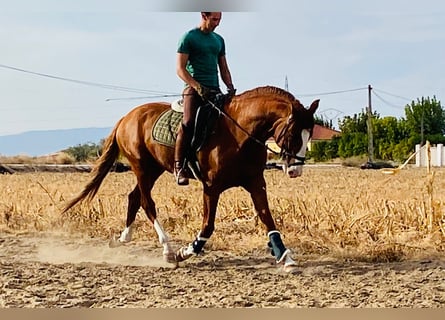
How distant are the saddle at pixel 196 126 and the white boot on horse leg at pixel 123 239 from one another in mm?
1034

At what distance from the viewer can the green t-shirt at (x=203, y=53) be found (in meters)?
5.77

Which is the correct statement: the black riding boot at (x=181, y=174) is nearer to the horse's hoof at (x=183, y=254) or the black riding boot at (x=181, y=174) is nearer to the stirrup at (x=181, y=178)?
the stirrup at (x=181, y=178)

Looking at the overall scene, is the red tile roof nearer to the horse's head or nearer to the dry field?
the horse's head

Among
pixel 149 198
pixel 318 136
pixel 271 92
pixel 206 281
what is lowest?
pixel 206 281

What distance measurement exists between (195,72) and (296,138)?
1177 mm

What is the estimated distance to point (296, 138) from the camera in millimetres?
5285

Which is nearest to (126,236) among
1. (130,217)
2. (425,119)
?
(130,217)

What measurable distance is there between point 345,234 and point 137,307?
8.60 ft

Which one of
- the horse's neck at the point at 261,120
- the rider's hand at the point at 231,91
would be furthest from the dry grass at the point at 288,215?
the rider's hand at the point at 231,91

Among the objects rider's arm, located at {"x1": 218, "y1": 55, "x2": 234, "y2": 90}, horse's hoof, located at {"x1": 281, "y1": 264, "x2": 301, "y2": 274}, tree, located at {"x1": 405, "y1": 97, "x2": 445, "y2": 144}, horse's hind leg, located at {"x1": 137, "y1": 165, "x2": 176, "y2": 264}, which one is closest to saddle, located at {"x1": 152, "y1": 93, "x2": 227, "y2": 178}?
rider's arm, located at {"x1": 218, "y1": 55, "x2": 234, "y2": 90}

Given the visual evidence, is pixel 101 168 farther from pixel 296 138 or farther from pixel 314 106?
pixel 314 106

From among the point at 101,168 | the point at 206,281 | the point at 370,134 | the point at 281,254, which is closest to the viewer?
the point at 206,281

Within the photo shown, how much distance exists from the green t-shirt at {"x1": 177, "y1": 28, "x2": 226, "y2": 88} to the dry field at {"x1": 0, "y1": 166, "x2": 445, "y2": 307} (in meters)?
1.65

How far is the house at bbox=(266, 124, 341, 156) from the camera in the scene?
223 inches
